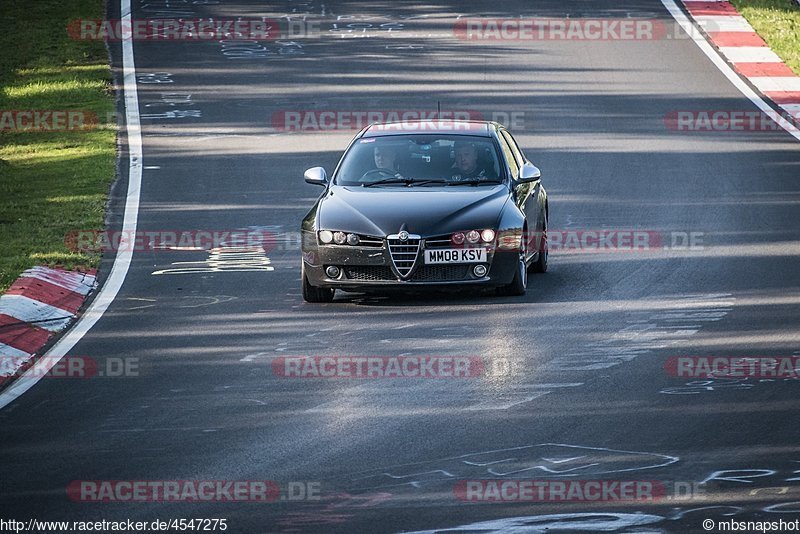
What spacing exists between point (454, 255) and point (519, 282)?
0.81 m

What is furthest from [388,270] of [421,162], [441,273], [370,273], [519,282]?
[421,162]

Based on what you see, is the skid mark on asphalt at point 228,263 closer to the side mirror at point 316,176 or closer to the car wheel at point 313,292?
the side mirror at point 316,176

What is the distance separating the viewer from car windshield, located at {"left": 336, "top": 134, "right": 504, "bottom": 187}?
14039 millimetres

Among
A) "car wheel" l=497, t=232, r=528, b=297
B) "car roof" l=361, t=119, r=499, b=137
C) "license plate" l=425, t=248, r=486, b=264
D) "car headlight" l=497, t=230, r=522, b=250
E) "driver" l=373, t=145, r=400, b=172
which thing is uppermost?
"car roof" l=361, t=119, r=499, b=137

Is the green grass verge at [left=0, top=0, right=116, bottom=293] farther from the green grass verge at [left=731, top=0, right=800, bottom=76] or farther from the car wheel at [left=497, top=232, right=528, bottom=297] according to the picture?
the green grass verge at [left=731, top=0, right=800, bottom=76]

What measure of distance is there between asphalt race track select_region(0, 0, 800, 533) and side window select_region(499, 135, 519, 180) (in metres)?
1.10

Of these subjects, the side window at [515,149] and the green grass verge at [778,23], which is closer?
the side window at [515,149]

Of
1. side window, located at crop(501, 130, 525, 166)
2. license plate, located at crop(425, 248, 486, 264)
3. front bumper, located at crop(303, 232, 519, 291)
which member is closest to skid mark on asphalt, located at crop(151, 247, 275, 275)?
front bumper, located at crop(303, 232, 519, 291)

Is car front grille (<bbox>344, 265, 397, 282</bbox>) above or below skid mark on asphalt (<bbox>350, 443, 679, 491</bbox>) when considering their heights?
above

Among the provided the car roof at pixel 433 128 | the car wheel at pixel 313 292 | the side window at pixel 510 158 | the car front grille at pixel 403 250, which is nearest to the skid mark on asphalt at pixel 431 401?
the car front grille at pixel 403 250

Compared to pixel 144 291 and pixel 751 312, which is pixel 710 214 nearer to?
pixel 751 312

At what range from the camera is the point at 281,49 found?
29375 millimetres

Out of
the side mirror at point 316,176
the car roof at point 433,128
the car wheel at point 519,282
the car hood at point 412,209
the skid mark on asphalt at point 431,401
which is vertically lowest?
the skid mark on asphalt at point 431,401

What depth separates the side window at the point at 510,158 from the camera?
14366mm
